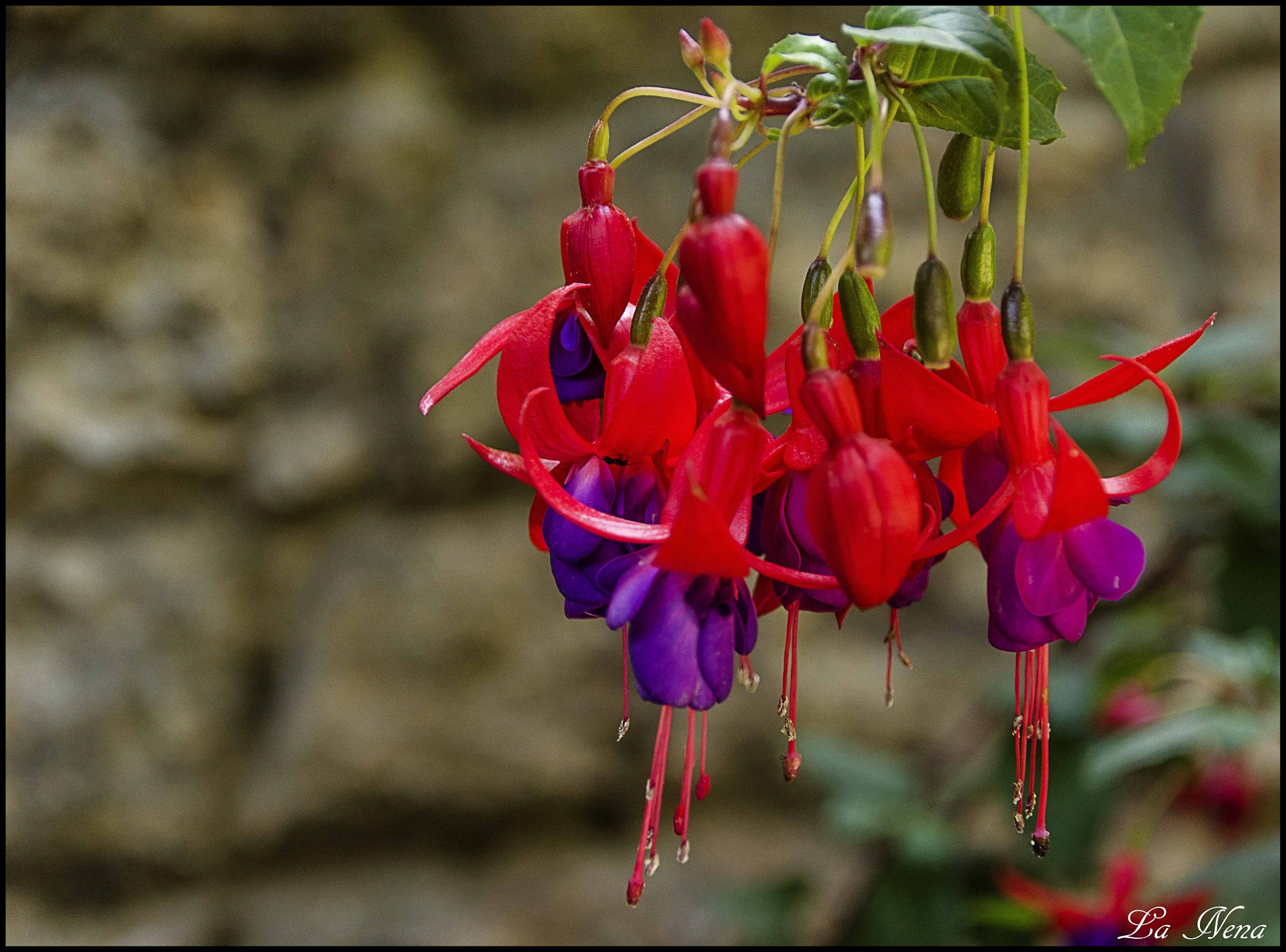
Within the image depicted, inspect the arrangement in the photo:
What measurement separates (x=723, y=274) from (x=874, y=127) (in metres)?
0.08

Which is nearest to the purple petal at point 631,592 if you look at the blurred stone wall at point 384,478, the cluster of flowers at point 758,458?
the cluster of flowers at point 758,458

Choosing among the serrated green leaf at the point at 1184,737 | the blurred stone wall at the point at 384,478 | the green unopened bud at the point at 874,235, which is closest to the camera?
the green unopened bud at the point at 874,235

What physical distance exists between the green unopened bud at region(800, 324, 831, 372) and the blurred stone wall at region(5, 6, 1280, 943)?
0.84 metres

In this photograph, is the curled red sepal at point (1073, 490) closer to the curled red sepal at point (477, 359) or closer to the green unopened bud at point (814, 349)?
the green unopened bud at point (814, 349)

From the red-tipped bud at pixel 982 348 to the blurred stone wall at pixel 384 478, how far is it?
75 centimetres

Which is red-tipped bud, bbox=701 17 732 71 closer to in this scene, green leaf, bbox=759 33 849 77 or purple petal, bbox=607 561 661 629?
green leaf, bbox=759 33 849 77

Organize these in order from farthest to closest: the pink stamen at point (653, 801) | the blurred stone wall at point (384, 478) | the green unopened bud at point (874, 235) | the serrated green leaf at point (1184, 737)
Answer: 1. the blurred stone wall at point (384, 478)
2. the serrated green leaf at point (1184, 737)
3. the pink stamen at point (653, 801)
4. the green unopened bud at point (874, 235)

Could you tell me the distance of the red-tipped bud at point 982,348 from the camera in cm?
39

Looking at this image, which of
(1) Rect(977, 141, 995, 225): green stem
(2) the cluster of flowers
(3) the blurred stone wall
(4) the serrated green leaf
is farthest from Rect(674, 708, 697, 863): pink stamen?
(3) the blurred stone wall

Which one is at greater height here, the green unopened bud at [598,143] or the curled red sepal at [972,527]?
the green unopened bud at [598,143]

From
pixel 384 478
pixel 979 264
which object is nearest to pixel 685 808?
pixel 979 264

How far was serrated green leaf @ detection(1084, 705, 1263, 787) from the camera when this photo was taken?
0.76 m

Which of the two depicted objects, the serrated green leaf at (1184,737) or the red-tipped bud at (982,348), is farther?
the serrated green leaf at (1184,737)

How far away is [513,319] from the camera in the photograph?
372mm
